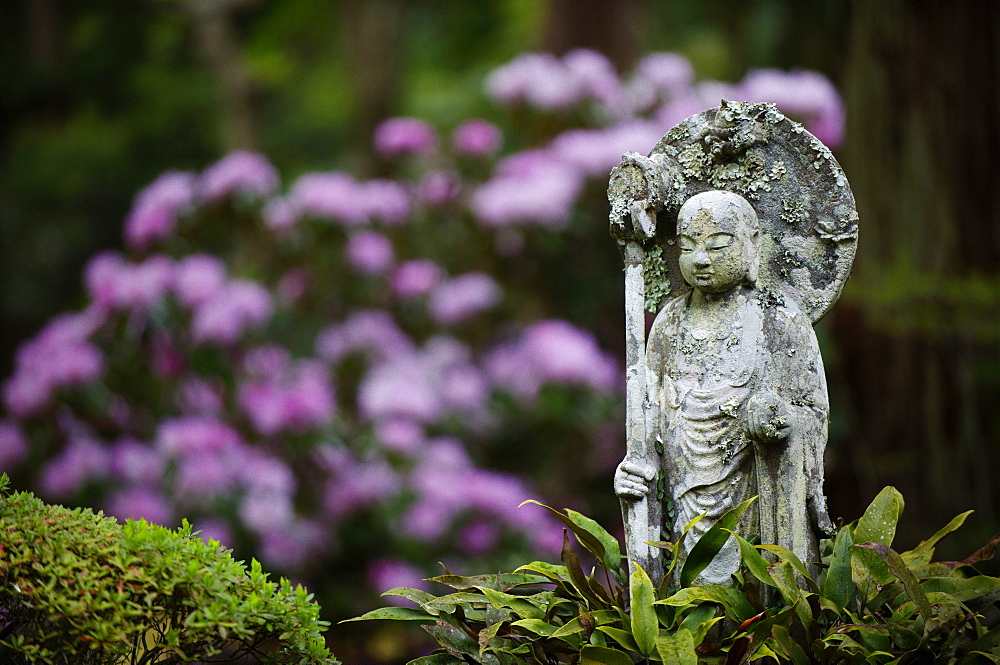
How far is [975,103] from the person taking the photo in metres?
5.95

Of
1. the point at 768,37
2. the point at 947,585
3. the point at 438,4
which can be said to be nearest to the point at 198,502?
the point at 947,585

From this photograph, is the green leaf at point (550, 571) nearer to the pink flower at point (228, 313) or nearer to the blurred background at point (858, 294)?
the blurred background at point (858, 294)

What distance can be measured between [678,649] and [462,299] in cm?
368

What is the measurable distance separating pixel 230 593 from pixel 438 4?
12.5 metres

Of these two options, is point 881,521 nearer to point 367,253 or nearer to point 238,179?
point 367,253

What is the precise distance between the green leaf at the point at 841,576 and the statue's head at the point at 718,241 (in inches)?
33.1

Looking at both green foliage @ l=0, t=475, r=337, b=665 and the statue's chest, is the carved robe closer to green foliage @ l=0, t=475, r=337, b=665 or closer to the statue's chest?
the statue's chest

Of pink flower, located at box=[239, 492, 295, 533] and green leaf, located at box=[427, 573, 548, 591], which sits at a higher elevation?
pink flower, located at box=[239, 492, 295, 533]

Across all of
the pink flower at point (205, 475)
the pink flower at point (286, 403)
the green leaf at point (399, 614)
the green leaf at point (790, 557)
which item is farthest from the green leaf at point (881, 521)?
the pink flower at point (205, 475)

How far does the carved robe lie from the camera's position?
283 centimetres

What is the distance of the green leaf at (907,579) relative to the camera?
254 centimetres

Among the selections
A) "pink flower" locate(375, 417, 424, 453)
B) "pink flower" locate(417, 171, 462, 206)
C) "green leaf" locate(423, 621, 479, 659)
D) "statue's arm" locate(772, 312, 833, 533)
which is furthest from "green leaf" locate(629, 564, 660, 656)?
"pink flower" locate(417, 171, 462, 206)

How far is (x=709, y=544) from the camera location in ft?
8.97

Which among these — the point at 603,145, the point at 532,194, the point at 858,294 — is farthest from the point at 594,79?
the point at 858,294
